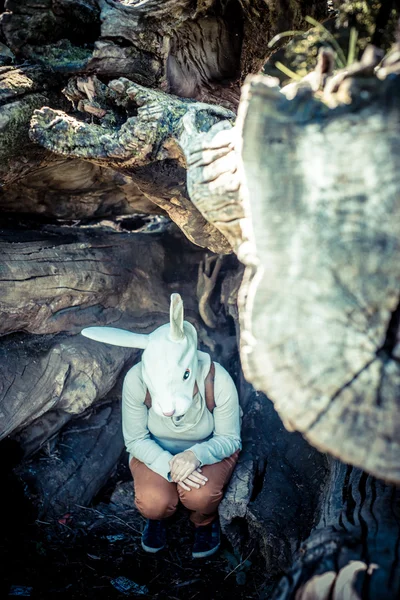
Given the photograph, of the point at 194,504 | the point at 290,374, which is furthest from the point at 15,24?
the point at 194,504

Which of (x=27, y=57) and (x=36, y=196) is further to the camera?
(x=36, y=196)

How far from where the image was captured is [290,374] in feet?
5.46

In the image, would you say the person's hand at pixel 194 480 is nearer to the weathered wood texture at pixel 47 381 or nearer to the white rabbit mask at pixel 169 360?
the white rabbit mask at pixel 169 360

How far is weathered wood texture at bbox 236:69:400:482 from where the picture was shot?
1.58m

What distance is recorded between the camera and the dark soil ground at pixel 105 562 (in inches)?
118

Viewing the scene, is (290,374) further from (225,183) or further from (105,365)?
(105,365)

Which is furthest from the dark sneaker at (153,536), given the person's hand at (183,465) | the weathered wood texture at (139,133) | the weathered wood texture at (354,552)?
the weathered wood texture at (139,133)

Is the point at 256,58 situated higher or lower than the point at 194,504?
higher

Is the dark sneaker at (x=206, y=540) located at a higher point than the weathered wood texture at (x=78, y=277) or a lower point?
lower

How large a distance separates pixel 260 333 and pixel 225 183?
681 mm

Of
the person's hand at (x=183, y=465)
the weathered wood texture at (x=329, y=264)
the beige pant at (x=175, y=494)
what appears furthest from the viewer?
the beige pant at (x=175, y=494)

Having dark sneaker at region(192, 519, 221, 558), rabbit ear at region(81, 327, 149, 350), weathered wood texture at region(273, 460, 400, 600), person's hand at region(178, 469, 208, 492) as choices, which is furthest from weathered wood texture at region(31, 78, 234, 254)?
dark sneaker at region(192, 519, 221, 558)

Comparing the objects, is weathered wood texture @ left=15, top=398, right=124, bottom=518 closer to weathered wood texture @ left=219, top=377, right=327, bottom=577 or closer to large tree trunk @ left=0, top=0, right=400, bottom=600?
large tree trunk @ left=0, top=0, right=400, bottom=600

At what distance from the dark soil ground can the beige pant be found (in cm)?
30
